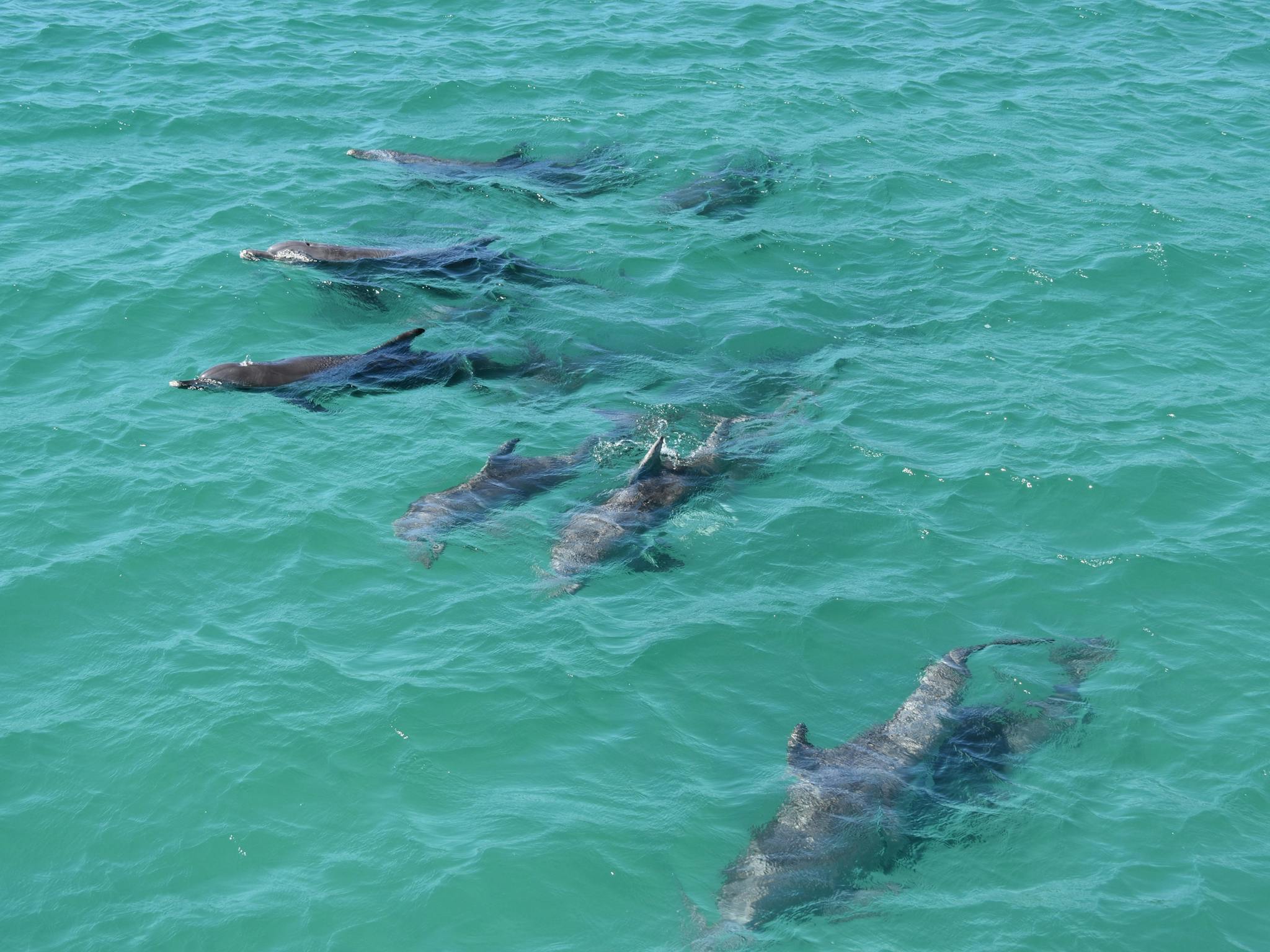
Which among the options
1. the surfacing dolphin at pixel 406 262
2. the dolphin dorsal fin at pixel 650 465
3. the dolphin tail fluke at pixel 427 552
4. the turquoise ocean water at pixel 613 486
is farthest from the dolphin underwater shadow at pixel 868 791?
the surfacing dolphin at pixel 406 262

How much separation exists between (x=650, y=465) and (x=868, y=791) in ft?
16.6

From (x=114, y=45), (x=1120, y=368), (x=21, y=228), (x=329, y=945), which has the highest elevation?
(x=114, y=45)

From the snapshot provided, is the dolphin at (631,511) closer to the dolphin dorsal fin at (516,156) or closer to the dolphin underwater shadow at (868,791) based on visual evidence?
the dolphin underwater shadow at (868,791)

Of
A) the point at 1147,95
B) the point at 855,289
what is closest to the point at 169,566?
the point at 855,289

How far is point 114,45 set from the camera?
25422mm

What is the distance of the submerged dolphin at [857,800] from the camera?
9.86 m

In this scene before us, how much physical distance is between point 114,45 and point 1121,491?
23.1m

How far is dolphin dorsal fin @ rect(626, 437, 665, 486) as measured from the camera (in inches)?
551

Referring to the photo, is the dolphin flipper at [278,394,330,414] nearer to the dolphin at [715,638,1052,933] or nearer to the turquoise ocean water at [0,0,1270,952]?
the turquoise ocean water at [0,0,1270,952]

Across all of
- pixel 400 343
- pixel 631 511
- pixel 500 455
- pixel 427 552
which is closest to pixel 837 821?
pixel 631 511

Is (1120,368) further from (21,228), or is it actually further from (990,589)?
(21,228)

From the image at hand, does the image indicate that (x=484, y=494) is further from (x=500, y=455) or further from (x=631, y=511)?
(x=631, y=511)

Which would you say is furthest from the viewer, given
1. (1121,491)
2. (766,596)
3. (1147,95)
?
(1147,95)

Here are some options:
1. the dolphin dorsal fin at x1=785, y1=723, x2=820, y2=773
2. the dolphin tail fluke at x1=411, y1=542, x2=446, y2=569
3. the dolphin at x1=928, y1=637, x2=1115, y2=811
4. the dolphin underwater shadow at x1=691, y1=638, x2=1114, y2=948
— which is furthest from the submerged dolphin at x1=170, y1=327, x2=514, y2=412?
the dolphin at x1=928, y1=637, x2=1115, y2=811
